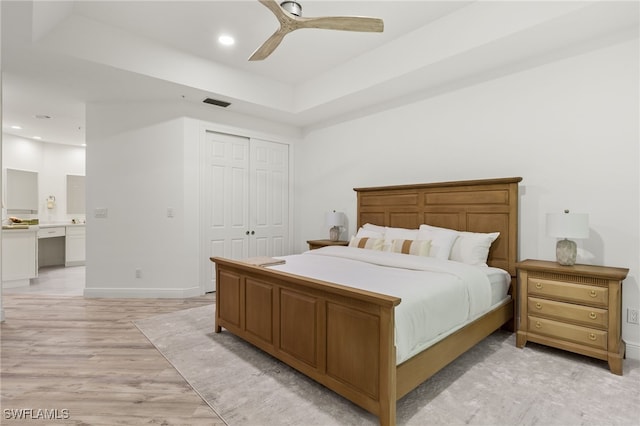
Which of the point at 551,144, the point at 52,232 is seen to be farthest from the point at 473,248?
the point at 52,232

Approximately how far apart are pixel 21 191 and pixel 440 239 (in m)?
7.87

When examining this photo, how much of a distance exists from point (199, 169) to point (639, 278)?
15.9 feet

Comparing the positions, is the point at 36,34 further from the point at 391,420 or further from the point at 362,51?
the point at 391,420

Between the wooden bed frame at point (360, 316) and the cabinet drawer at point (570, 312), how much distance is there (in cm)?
29

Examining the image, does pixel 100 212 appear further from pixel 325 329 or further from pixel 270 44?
pixel 325 329

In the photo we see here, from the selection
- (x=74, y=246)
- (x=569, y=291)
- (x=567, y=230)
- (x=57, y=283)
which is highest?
(x=567, y=230)

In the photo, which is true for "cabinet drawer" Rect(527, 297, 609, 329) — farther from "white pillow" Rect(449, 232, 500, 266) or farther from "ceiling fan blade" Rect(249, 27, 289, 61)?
"ceiling fan blade" Rect(249, 27, 289, 61)

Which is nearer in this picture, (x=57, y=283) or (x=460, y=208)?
(x=460, y=208)

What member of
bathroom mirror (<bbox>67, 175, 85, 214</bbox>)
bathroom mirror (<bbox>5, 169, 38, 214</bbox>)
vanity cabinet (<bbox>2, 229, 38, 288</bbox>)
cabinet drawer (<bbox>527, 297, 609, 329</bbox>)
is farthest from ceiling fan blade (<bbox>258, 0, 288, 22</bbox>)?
bathroom mirror (<bbox>67, 175, 85, 214</bbox>)

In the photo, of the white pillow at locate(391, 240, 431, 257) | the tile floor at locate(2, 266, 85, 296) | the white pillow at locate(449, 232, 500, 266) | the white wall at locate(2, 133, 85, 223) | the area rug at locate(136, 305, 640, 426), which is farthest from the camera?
the white wall at locate(2, 133, 85, 223)

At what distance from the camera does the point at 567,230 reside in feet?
8.37

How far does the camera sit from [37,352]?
260 cm

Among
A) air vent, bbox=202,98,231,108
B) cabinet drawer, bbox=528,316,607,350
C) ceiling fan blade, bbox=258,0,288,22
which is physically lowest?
cabinet drawer, bbox=528,316,607,350

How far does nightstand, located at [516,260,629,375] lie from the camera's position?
234 cm
